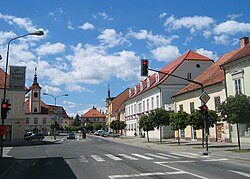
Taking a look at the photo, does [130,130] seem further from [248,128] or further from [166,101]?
[248,128]


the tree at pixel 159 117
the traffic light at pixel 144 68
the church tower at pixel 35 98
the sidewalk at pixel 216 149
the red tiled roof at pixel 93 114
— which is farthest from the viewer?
the red tiled roof at pixel 93 114

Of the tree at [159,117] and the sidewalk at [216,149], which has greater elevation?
the tree at [159,117]

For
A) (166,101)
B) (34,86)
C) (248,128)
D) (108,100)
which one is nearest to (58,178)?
(248,128)

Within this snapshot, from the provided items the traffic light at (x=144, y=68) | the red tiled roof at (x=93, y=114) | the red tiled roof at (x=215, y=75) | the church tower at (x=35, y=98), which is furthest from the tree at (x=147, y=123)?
the red tiled roof at (x=93, y=114)

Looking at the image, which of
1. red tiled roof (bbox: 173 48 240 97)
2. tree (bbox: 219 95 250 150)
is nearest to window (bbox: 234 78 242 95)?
red tiled roof (bbox: 173 48 240 97)

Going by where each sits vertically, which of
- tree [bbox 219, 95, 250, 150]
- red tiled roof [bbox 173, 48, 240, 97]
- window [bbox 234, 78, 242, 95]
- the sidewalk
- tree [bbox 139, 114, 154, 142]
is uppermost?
red tiled roof [bbox 173, 48, 240, 97]

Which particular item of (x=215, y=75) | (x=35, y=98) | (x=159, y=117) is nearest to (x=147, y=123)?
(x=159, y=117)

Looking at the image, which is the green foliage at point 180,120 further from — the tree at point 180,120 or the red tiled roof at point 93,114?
the red tiled roof at point 93,114

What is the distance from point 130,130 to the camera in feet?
230

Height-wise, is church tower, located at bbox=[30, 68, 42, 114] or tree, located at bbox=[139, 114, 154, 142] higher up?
church tower, located at bbox=[30, 68, 42, 114]

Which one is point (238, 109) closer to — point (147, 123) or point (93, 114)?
point (147, 123)

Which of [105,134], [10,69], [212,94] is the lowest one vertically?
[105,134]

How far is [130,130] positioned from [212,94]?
3972cm

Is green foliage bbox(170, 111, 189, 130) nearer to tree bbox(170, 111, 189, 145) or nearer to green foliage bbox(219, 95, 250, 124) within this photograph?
tree bbox(170, 111, 189, 145)
